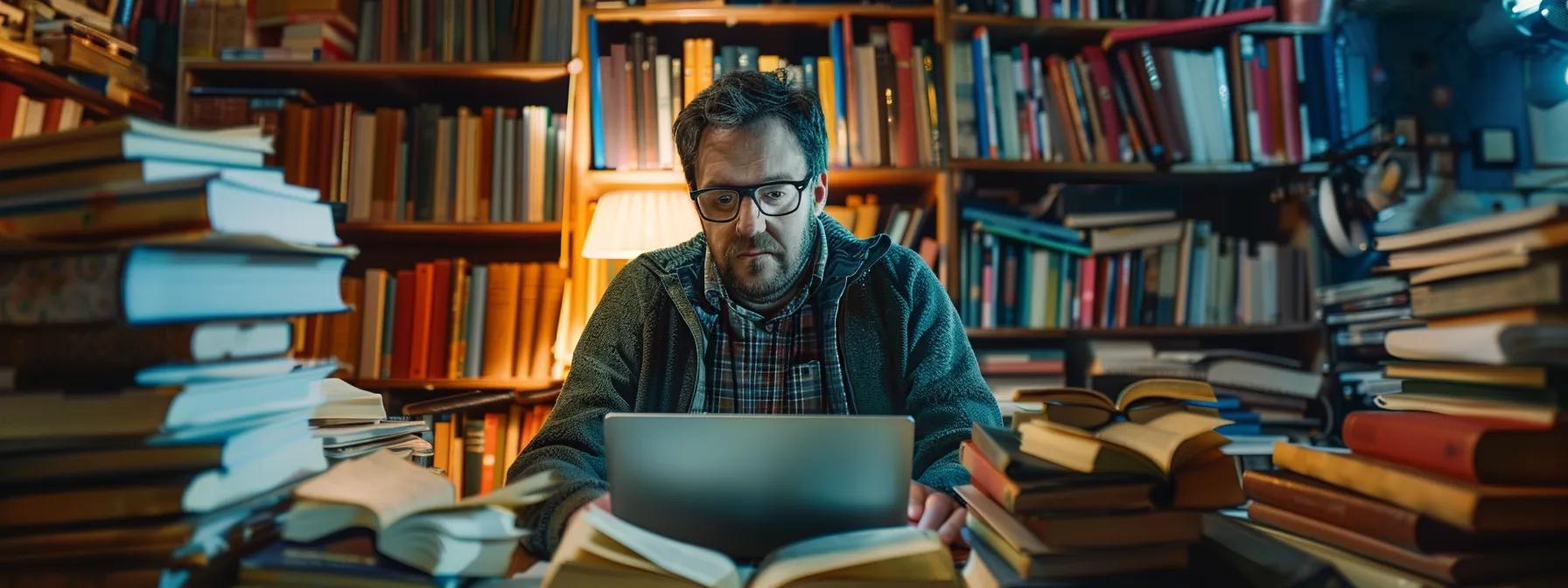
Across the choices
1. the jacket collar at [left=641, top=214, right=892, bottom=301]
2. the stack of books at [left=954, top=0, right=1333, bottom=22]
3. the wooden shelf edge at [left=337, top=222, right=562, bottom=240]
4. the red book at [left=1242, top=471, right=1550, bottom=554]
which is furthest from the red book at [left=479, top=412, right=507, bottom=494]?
the red book at [left=1242, top=471, right=1550, bottom=554]

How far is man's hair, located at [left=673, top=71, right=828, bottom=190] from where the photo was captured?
154cm

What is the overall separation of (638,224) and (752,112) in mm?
574

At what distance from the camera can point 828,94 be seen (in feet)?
7.19

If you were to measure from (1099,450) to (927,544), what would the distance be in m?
0.14

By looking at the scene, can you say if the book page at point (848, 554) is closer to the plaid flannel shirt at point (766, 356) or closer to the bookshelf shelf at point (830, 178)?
the plaid flannel shirt at point (766, 356)

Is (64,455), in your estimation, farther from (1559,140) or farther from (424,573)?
(1559,140)

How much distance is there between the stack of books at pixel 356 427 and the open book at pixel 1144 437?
0.65 meters

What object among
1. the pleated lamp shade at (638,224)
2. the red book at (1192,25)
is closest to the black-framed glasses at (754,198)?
the pleated lamp shade at (638,224)

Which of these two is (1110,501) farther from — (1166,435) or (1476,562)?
(1476,562)

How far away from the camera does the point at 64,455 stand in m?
0.56

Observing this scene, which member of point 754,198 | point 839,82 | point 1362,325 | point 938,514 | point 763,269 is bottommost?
point 938,514

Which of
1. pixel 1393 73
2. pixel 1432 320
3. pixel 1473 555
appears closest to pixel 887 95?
pixel 1393 73

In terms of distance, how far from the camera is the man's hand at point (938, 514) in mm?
826

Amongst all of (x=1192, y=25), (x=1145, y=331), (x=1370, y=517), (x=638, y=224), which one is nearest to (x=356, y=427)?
(x=1370, y=517)
